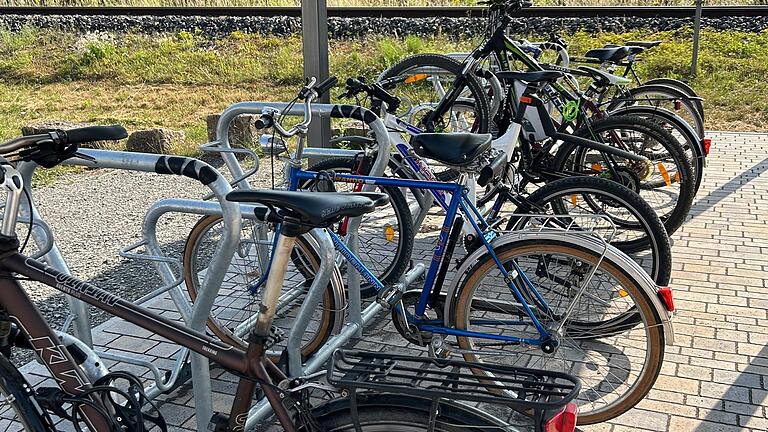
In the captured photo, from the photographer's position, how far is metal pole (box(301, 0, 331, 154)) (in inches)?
199

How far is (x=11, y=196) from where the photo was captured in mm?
2070

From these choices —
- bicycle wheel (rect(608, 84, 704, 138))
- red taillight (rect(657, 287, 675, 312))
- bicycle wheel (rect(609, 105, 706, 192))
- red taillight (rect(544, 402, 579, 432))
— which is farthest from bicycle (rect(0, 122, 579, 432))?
bicycle wheel (rect(608, 84, 704, 138))

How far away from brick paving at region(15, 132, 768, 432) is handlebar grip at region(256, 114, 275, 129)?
4.11ft

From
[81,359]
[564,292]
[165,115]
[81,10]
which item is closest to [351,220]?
[564,292]

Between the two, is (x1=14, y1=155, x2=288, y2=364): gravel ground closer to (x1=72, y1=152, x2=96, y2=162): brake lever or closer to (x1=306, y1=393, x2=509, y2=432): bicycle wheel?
(x1=72, y1=152, x2=96, y2=162): brake lever

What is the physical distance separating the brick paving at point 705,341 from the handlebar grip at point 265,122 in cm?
125

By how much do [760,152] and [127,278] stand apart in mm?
6292

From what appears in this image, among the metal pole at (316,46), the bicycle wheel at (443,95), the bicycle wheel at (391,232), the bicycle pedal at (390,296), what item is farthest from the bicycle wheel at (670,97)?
the bicycle pedal at (390,296)

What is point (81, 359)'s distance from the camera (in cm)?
226

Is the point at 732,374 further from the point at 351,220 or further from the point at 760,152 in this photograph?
the point at 760,152

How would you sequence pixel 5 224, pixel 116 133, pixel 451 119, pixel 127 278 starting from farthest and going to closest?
pixel 451 119 → pixel 127 278 → pixel 116 133 → pixel 5 224

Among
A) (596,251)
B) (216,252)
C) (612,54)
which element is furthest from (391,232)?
(612,54)

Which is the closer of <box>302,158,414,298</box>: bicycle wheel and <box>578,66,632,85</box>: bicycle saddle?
<box>302,158,414,298</box>: bicycle wheel

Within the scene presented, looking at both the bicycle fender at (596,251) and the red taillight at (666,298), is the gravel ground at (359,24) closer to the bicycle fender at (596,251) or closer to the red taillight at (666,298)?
the bicycle fender at (596,251)
